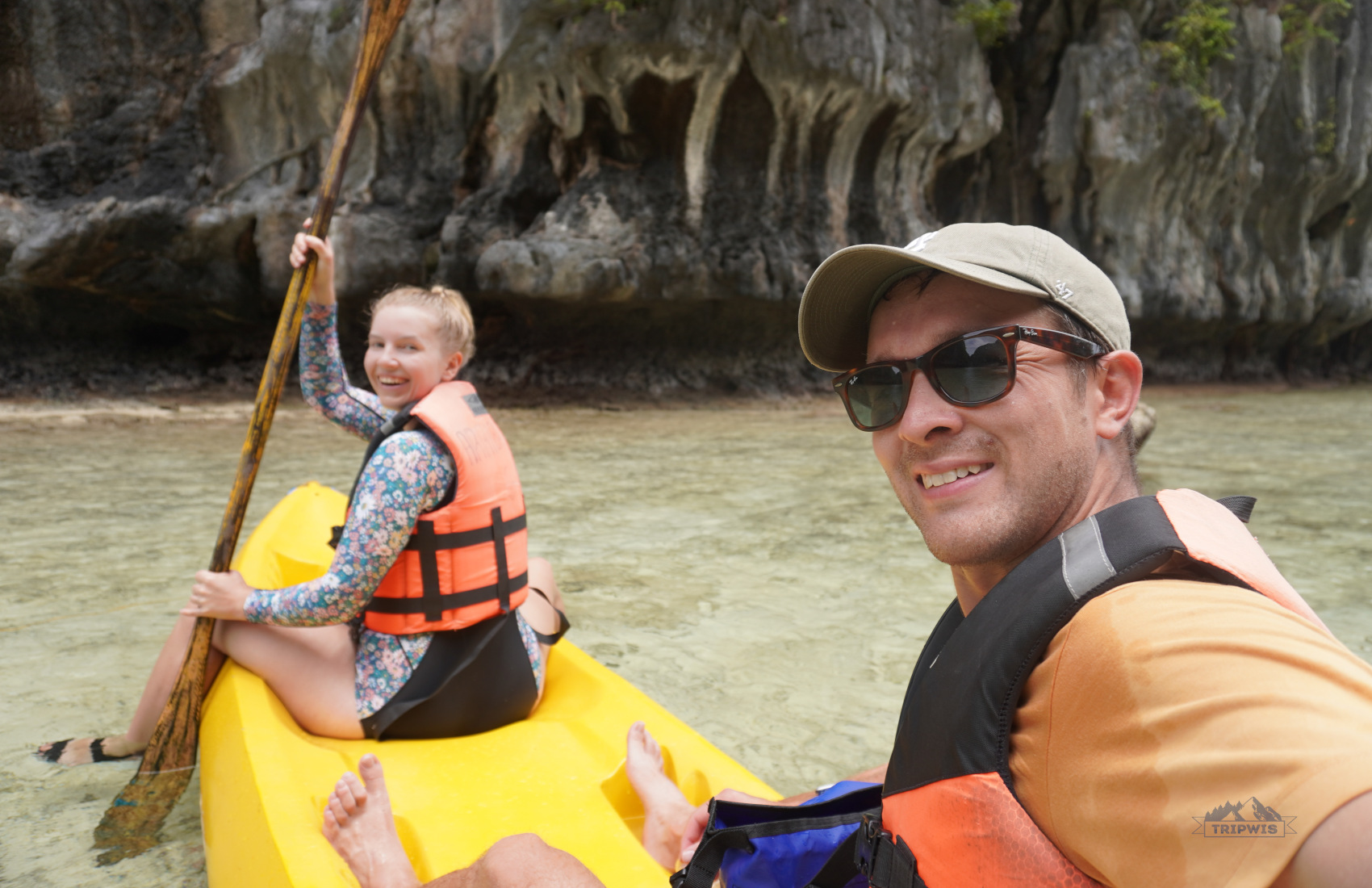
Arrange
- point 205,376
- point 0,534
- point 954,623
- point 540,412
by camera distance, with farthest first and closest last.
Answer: point 205,376
point 540,412
point 0,534
point 954,623

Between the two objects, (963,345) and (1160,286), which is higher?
(963,345)

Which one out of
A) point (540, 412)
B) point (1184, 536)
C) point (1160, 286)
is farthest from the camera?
point (1160, 286)

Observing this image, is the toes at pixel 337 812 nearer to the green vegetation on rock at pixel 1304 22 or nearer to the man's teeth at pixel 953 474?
the man's teeth at pixel 953 474

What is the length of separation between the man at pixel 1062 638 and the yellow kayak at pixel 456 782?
0.33m

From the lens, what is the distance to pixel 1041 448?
1.02m

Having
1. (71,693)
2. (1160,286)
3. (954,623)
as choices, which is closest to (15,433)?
(71,693)

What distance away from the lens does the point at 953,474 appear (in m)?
1.06

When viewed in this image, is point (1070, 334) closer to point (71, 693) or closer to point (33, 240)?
point (71, 693)

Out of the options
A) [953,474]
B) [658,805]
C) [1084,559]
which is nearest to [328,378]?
[658,805]

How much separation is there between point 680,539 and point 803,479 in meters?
2.25

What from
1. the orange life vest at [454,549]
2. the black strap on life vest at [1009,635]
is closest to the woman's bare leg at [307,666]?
the orange life vest at [454,549]

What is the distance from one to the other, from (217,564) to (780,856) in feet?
6.06

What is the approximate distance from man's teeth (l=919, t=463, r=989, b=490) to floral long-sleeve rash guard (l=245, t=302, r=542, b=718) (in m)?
1.29

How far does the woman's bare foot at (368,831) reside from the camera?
1.55m
